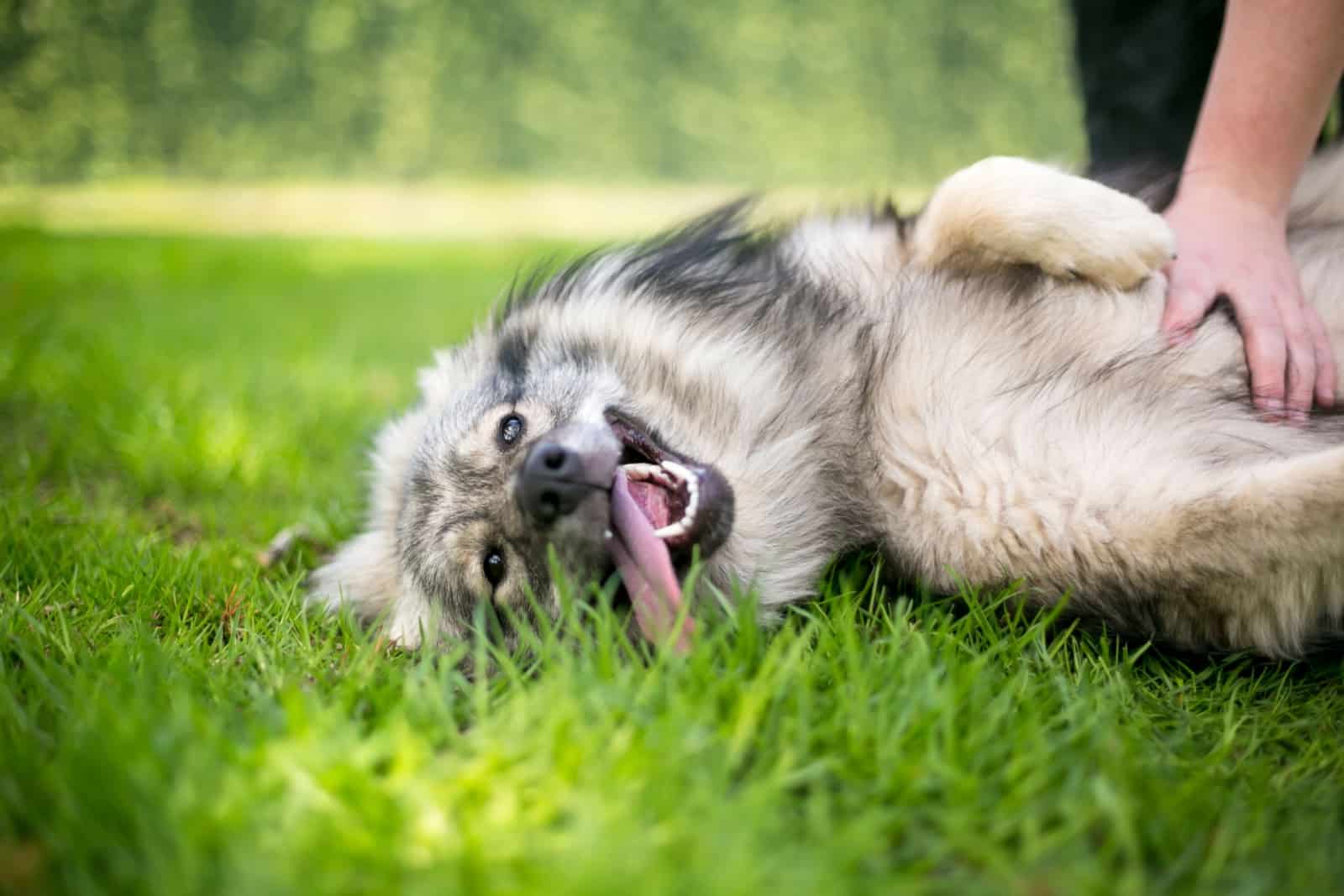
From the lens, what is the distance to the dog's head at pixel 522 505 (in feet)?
7.02

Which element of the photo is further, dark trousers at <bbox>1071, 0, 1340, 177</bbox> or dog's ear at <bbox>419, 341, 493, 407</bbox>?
dark trousers at <bbox>1071, 0, 1340, 177</bbox>

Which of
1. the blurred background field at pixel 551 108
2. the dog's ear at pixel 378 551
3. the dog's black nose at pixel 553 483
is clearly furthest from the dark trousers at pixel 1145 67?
the blurred background field at pixel 551 108

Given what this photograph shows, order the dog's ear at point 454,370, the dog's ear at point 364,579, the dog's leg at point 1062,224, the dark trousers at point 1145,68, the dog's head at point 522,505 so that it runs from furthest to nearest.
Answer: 1. the dark trousers at point 1145,68
2. the dog's ear at point 454,370
3. the dog's ear at point 364,579
4. the dog's leg at point 1062,224
5. the dog's head at point 522,505

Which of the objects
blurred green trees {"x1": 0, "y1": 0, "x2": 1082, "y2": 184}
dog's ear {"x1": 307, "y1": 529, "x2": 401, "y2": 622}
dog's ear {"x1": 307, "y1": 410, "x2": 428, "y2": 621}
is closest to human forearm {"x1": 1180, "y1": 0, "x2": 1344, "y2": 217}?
dog's ear {"x1": 307, "y1": 410, "x2": 428, "y2": 621}

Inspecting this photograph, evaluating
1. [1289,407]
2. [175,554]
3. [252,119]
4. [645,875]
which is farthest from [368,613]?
[252,119]

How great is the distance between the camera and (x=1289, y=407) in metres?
2.25

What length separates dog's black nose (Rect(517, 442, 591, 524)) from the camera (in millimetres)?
2113

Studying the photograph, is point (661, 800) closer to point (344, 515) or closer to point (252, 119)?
point (344, 515)

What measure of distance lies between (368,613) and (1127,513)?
75.0 inches

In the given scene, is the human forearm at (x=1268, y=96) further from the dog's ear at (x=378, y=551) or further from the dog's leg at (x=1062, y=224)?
the dog's ear at (x=378, y=551)

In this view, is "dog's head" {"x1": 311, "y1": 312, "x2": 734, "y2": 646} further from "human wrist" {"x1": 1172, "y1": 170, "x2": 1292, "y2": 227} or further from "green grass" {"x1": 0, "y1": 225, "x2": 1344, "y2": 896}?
"human wrist" {"x1": 1172, "y1": 170, "x2": 1292, "y2": 227}

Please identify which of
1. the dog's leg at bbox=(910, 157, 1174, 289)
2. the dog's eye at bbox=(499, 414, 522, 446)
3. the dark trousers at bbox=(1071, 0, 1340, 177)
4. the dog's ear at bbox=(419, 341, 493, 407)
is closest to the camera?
the dog's leg at bbox=(910, 157, 1174, 289)

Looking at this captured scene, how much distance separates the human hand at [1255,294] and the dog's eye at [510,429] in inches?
62.8

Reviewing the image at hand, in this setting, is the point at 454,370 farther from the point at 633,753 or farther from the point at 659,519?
the point at 633,753
